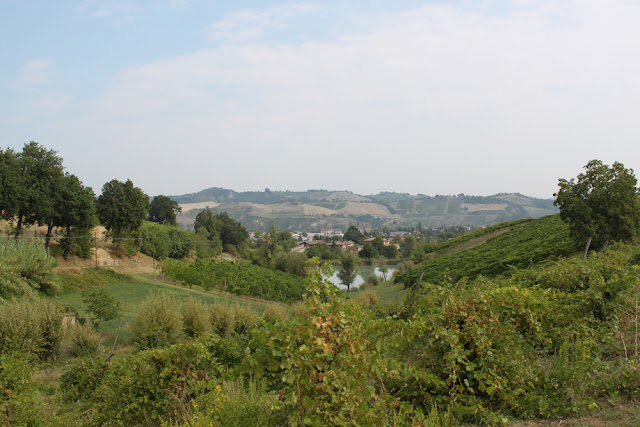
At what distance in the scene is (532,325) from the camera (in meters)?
5.49

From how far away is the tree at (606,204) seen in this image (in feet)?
60.8

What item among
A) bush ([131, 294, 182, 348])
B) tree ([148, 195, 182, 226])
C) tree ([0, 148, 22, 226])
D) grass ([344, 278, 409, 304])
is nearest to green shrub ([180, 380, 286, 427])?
bush ([131, 294, 182, 348])

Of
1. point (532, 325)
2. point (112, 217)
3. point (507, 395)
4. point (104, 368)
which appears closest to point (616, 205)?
point (532, 325)

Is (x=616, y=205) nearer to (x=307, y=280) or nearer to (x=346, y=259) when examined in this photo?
(x=307, y=280)

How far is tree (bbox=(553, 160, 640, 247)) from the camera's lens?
1853 cm

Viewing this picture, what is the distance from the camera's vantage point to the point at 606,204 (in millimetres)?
18484

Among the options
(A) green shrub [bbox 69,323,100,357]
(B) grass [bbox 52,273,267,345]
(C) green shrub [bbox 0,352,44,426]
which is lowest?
(B) grass [bbox 52,273,267,345]

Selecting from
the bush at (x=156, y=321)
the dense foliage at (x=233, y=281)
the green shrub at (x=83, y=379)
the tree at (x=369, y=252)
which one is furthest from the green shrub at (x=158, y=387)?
the tree at (x=369, y=252)

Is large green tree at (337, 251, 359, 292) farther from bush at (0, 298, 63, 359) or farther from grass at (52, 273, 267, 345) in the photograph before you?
bush at (0, 298, 63, 359)

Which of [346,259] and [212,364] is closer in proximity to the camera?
[212,364]

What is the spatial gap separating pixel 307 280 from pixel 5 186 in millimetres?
34415

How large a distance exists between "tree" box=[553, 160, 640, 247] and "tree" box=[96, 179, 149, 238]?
40.7 meters

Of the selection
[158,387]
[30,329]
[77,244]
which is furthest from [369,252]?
[158,387]

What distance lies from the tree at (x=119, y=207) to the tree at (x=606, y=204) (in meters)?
40.7
